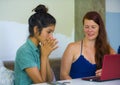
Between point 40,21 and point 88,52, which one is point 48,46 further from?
point 88,52

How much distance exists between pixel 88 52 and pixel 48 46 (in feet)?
1.87

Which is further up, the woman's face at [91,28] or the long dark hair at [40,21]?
the long dark hair at [40,21]

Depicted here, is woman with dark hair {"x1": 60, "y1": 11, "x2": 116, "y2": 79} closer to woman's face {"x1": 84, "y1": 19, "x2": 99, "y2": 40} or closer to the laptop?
woman's face {"x1": 84, "y1": 19, "x2": 99, "y2": 40}

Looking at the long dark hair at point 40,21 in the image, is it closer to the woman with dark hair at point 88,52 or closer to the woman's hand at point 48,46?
the woman's hand at point 48,46

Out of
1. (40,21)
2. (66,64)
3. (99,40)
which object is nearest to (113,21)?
(99,40)

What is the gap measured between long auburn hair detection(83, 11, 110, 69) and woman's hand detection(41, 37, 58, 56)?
0.55 metres

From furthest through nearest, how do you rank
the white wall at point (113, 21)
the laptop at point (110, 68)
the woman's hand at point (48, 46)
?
the white wall at point (113, 21) → the woman's hand at point (48, 46) → the laptop at point (110, 68)

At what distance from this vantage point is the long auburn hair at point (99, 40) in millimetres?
2342

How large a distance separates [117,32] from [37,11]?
70.0 inches

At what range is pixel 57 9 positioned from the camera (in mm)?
2908

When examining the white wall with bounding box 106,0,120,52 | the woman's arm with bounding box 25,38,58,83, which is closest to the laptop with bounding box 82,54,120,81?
the woman's arm with bounding box 25,38,58,83

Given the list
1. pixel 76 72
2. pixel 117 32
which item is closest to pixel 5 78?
pixel 76 72

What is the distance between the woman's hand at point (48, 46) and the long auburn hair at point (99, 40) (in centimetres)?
55

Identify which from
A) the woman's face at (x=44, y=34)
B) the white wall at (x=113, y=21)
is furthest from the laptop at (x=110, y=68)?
the white wall at (x=113, y=21)
